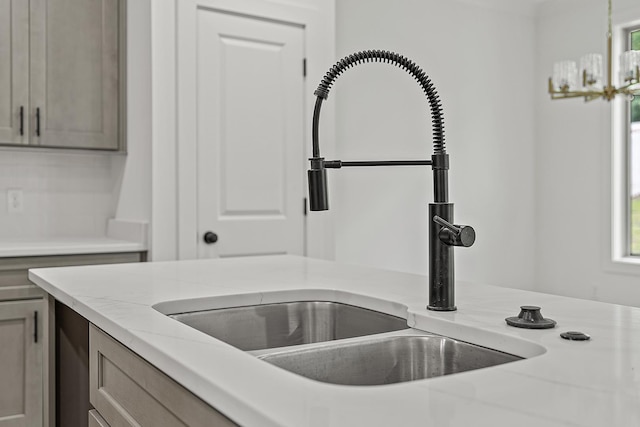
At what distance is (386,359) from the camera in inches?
43.0

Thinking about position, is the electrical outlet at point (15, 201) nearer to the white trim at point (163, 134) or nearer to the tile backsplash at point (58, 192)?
the tile backsplash at point (58, 192)

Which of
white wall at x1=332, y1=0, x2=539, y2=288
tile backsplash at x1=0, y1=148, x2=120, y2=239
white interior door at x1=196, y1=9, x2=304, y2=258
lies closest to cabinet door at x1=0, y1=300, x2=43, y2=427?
tile backsplash at x1=0, y1=148, x2=120, y2=239

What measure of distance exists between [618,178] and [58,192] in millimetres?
4034

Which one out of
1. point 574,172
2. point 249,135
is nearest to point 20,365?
point 249,135

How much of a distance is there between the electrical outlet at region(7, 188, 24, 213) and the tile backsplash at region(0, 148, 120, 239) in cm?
1

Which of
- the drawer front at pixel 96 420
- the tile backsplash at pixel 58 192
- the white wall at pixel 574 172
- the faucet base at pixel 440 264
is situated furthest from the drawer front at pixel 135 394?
the white wall at pixel 574 172

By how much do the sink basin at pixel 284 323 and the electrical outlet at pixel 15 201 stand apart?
7.39 ft

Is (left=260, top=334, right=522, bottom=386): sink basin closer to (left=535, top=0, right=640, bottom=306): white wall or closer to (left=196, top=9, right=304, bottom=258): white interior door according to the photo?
(left=196, top=9, right=304, bottom=258): white interior door

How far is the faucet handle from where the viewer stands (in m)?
1.15

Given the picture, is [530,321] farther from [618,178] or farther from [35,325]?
[618,178]

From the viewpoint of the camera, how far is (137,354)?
3.52ft

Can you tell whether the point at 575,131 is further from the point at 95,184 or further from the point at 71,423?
the point at 71,423

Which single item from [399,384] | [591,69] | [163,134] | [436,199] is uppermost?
[591,69]

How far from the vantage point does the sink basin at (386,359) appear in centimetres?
103
